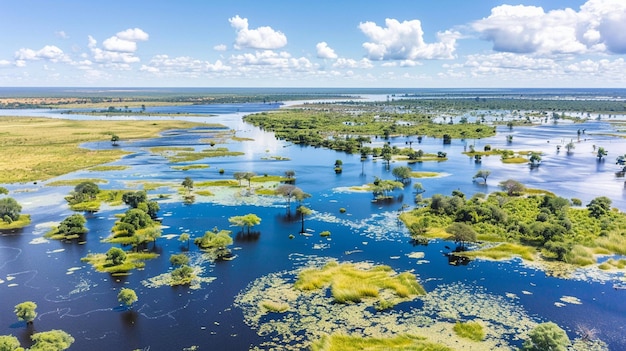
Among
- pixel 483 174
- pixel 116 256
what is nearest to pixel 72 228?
pixel 116 256

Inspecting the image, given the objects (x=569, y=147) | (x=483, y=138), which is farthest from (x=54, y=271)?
(x=483, y=138)

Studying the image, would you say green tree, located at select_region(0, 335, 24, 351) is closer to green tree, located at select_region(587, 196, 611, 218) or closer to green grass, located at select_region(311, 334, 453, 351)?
green grass, located at select_region(311, 334, 453, 351)

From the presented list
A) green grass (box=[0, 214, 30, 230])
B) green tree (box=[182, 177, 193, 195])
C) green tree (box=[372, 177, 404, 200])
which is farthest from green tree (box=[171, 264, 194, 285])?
green tree (box=[372, 177, 404, 200])

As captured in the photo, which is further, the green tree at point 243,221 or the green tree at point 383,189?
the green tree at point 383,189

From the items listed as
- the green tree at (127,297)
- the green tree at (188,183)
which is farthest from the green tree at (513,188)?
the green tree at (127,297)

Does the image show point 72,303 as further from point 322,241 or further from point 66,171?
point 66,171

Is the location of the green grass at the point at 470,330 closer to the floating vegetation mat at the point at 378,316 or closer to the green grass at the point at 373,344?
the floating vegetation mat at the point at 378,316
